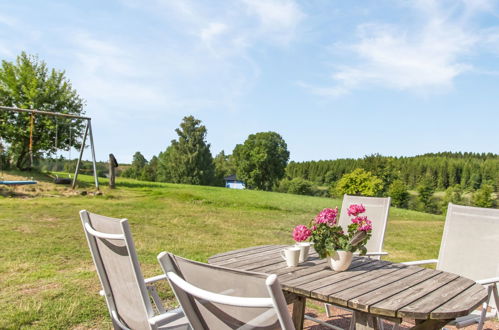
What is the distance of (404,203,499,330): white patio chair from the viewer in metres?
2.70

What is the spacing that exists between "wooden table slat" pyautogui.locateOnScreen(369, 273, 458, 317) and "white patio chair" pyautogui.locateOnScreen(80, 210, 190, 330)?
930mm

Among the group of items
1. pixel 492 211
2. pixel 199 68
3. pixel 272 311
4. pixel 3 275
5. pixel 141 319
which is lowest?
pixel 3 275

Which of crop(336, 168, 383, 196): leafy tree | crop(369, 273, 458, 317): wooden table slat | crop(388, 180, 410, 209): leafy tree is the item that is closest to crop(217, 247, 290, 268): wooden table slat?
crop(369, 273, 458, 317): wooden table slat

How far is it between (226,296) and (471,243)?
2588 millimetres

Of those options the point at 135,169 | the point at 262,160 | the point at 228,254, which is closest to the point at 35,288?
the point at 228,254

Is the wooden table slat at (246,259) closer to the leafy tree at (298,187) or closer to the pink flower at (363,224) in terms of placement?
the pink flower at (363,224)

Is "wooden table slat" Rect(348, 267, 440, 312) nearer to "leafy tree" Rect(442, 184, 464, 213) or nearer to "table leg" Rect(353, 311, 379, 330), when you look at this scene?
"table leg" Rect(353, 311, 379, 330)

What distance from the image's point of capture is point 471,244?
9.29 feet

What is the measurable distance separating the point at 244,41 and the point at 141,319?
9.66m

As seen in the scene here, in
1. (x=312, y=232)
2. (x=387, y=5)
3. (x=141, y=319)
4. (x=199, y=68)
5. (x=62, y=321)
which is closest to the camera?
(x=141, y=319)

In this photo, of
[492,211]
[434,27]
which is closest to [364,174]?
[434,27]

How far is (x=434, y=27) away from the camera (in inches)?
377

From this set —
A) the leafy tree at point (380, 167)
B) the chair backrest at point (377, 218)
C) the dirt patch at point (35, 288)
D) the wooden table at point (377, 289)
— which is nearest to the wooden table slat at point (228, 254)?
the wooden table at point (377, 289)

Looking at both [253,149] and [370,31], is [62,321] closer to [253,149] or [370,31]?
[370,31]
